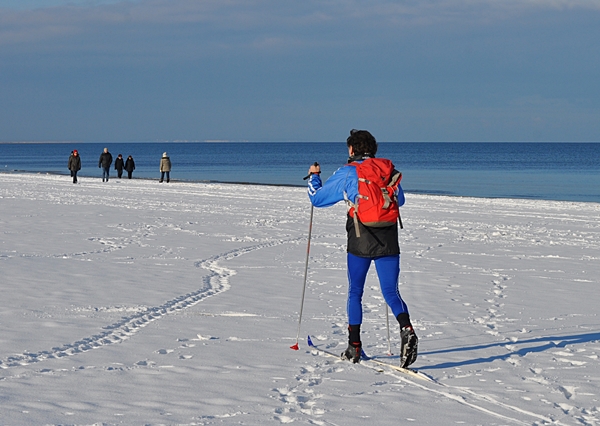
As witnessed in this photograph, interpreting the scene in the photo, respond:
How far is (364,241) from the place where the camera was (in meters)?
5.79

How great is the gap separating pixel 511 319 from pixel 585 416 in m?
2.97

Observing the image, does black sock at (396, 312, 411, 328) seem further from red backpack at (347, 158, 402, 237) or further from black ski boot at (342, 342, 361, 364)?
red backpack at (347, 158, 402, 237)

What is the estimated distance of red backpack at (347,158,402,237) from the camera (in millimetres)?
5684

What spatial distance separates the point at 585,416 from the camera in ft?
16.6

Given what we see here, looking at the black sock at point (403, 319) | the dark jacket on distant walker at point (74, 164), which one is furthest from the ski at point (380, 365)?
the dark jacket on distant walker at point (74, 164)

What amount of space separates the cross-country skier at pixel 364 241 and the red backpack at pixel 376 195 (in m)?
0.04

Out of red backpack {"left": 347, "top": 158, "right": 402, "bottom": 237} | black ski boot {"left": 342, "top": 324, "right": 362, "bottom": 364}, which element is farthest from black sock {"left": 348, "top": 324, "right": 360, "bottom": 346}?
red backpack {"left": 347, "top": 158, "right": 402, "bottom": 237}

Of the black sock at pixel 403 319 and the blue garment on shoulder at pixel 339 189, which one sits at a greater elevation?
the blue garment on shoulder at pixel 339 189

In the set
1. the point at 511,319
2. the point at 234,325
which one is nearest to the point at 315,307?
the point at 234,325

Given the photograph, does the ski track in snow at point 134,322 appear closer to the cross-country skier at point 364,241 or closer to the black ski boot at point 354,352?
the black ski boot at point 354,352

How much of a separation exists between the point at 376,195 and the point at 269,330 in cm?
213

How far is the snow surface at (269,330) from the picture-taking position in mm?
5059

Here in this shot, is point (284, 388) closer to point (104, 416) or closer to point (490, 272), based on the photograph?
point (104, 416)

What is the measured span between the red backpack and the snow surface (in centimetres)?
114
